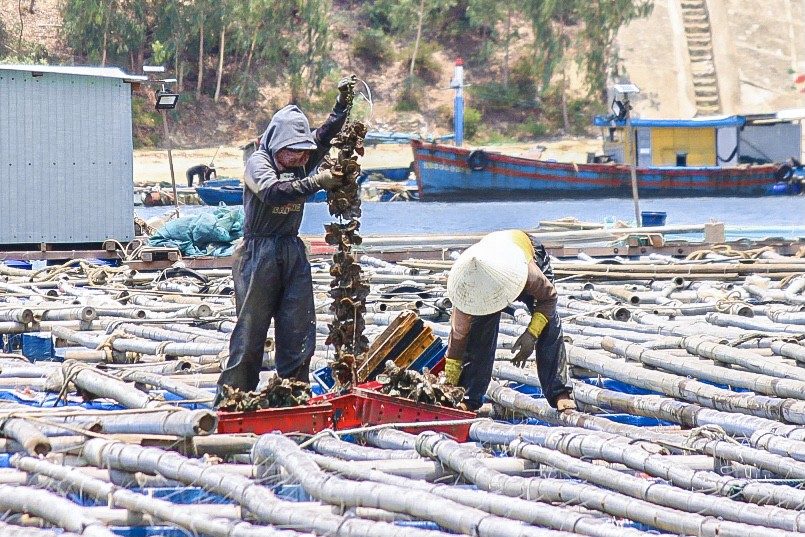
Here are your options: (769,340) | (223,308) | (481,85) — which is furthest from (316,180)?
(481,85)

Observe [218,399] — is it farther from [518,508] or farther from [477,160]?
[477,160]

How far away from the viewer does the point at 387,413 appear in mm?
6531

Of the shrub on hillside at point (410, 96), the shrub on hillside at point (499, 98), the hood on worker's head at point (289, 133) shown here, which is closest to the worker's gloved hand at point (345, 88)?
the hood on worker's head at point (289, 133)

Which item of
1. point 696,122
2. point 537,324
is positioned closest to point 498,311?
point 537,324

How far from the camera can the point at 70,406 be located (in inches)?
278

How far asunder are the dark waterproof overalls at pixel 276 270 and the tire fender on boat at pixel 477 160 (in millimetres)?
40357

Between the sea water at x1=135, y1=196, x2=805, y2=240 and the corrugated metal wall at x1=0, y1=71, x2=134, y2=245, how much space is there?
19.4 metres

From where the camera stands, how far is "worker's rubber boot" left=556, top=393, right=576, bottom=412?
6.81m

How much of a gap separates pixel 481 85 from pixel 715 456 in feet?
181

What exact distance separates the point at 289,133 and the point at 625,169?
39940mm

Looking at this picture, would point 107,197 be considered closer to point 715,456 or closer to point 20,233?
point 20,233

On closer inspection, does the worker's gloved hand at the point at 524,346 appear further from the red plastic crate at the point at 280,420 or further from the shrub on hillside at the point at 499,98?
the shrub on hillside at the point at 499,98

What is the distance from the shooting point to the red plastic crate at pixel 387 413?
254 inches

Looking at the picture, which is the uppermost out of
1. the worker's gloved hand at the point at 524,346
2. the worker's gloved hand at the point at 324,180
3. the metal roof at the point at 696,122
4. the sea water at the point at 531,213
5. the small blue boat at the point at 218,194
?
the metal roof at the point at 696,122
